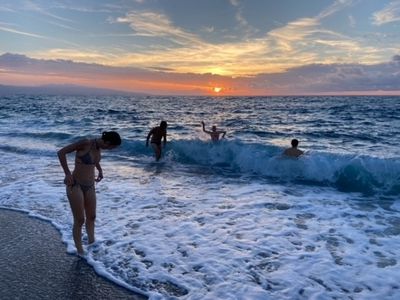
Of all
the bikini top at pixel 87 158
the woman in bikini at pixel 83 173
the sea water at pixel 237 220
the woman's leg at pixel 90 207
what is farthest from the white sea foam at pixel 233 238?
the bikini top at pixel 87 158

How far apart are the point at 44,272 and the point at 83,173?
57.9 inches

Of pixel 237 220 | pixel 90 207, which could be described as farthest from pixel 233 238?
pixel 90 207

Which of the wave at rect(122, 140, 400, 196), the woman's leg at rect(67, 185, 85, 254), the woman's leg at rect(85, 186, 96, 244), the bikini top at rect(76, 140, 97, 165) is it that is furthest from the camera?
the wave at rect(122, 140, 400, 196)

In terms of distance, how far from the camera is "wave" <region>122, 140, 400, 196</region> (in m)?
12.5

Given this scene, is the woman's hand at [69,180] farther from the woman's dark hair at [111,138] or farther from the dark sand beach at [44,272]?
the dark sand beach at [44,272]

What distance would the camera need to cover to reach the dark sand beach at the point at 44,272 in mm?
4948

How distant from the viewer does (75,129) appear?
28.5m

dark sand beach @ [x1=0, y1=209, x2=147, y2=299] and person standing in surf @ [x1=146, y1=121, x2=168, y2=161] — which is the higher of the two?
person standing in surf @ [x1=146, y1=121, x2=168, y2=161]

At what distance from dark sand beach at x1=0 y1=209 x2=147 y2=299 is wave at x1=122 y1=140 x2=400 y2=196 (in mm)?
8436

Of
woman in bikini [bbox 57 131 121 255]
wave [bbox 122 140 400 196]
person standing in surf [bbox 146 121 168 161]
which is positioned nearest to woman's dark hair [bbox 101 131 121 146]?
woman in bikini [bbox 57 131 121 255]

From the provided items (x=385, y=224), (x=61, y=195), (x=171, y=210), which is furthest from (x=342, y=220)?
(x=61, y=195)

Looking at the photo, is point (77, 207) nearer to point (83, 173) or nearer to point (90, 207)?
point (90, 207)

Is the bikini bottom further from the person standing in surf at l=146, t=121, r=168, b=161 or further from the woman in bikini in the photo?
the person standing in surf at l=146, t=121, r=168, b=161

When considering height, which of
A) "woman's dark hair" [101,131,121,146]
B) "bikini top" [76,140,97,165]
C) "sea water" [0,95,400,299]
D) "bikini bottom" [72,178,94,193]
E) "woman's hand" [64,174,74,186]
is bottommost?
"sea water" [0,95,400,299]
